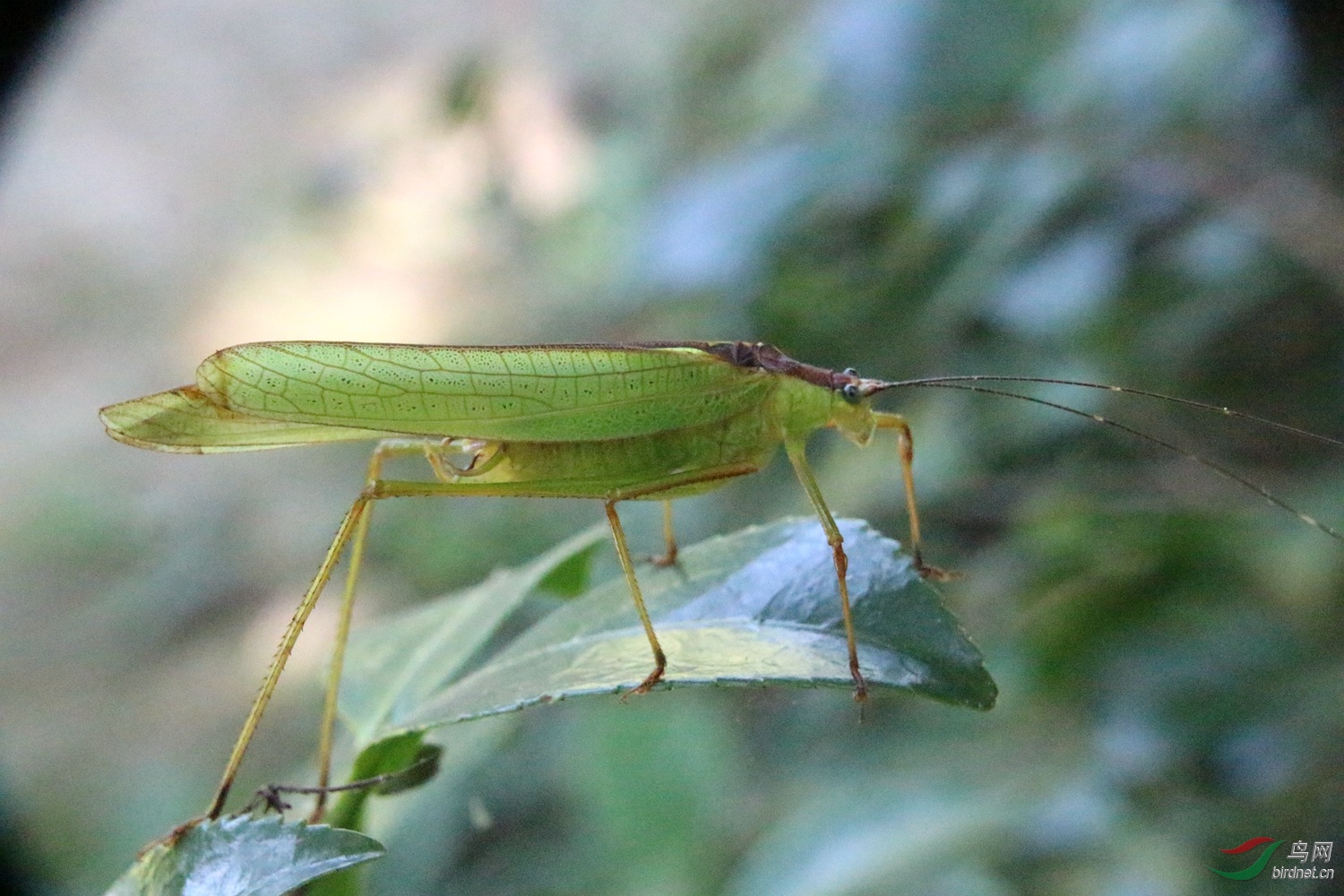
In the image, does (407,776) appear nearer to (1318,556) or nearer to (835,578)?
(835,578)

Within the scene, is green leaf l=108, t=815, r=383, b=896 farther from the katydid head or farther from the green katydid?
the katydid head

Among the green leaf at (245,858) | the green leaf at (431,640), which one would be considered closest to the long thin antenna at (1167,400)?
the green leaf at (431,640)

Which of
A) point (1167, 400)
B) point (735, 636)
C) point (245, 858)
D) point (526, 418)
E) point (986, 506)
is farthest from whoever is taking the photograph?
point (986, 506)

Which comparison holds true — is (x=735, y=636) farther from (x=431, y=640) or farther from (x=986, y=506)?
(x=986, y=506)

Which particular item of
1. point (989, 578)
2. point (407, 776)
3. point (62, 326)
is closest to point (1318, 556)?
point (989, 578)

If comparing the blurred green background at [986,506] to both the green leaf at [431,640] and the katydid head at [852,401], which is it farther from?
the katydid head at [852,401]

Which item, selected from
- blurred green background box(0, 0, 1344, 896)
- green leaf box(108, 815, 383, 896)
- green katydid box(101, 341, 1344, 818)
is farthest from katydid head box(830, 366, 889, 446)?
green leaf box(108, 815, 383, 896)

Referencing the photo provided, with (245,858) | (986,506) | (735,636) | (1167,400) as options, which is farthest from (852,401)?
(245,858)
